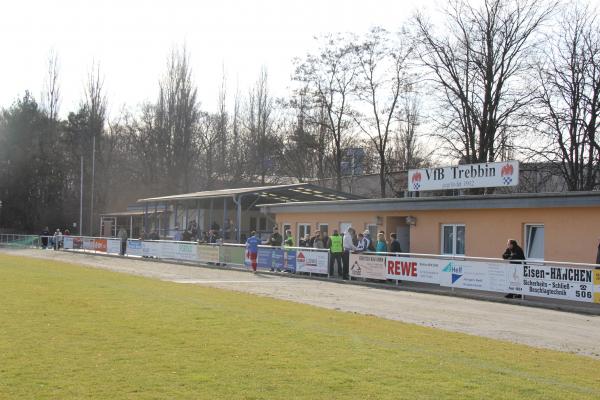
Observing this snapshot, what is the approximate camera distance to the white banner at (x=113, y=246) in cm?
4244

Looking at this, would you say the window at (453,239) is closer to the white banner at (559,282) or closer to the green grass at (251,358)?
the white banner at (559,282)

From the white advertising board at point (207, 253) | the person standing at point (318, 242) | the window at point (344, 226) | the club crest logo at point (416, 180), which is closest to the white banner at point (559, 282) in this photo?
the club crest logo at point (416, 180)

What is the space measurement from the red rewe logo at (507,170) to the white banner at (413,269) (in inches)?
186

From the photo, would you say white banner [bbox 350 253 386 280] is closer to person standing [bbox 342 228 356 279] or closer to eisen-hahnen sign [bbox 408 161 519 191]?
person standing [bbox 342 228 356 279]

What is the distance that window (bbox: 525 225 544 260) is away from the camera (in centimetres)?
2206

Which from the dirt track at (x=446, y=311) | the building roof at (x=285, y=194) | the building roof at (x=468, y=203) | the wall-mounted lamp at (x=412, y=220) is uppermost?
the building roof at (x=285, y=194)

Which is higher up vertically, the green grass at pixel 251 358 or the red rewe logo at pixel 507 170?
the red rewe logo at pixel 507 170

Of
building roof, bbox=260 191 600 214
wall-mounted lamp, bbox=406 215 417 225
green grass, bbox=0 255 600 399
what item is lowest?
green grass, bbox=0 255 600 399

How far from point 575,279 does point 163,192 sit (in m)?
57.4

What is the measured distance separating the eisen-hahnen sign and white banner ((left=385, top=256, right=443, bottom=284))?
14.5 ft

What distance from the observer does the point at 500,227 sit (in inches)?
910

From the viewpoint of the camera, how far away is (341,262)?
82.2 ft

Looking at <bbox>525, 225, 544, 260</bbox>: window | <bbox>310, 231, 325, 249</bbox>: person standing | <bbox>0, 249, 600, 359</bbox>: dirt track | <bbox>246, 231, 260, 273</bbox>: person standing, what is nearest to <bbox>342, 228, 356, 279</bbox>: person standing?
<bbox>0, 249, 600, 359</bbox>: dirt track

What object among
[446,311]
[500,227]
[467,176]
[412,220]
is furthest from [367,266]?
[446,311]
